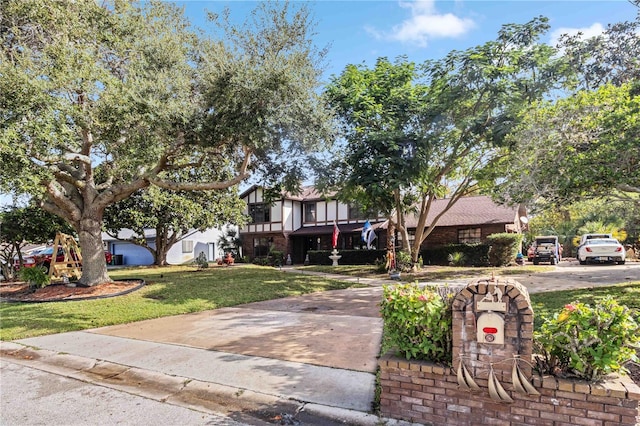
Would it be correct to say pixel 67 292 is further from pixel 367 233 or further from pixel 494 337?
pixel 367 233

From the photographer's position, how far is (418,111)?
13.4 metres

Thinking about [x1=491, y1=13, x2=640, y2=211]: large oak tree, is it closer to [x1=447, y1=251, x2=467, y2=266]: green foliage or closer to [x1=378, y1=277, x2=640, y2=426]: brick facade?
[x1=378, y1=277, x2=640, y2=426]: brick facade

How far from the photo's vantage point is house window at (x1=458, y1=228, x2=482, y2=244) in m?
22.7

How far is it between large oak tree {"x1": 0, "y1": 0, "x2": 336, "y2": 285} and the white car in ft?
53.0

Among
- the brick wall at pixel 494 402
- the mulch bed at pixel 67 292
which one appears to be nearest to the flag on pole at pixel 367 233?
the mulch bed at pixel 67 292

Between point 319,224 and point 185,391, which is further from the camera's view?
point 319,224

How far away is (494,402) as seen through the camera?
3166mm

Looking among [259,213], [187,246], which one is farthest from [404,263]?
[187,246]

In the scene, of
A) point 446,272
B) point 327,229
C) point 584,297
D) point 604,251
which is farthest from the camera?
point 327,229

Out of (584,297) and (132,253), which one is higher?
(132,253)

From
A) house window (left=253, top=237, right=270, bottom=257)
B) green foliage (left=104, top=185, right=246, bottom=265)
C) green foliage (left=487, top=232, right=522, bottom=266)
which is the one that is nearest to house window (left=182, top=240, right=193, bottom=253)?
house window (left=253, top=237, right=270, bottom=257)

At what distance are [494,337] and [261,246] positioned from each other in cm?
2756

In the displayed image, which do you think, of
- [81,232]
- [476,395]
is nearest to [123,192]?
[81,232]

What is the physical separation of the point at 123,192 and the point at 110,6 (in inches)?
243
